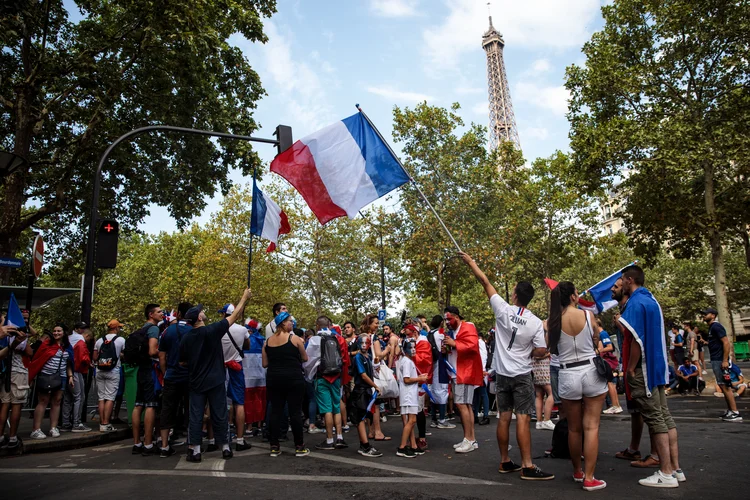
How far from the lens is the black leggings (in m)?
6.95

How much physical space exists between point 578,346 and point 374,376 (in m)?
4.10

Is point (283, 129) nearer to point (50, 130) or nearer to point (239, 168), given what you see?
point (239, 168)

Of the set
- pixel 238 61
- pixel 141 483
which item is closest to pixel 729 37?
pixel 238 61

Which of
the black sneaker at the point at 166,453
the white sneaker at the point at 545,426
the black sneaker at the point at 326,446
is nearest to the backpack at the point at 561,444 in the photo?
the white sneaker at the point at 545,426

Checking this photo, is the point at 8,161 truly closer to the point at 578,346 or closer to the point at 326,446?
the point at 326,446

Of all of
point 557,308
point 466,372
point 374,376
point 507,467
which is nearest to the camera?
point 557,308

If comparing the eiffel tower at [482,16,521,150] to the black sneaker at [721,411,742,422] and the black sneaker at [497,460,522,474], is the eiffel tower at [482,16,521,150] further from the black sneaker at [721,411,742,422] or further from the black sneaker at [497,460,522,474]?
the black sneaker at [497,460,522,474]

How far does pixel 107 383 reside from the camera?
29.4 feet

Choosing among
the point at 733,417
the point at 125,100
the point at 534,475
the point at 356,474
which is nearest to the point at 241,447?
the point at 356,474

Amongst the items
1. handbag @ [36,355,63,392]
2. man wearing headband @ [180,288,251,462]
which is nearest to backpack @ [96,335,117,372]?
handbag @ [36,355,63,392]

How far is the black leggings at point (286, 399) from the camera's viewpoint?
695 centimetres

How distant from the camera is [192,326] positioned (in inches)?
271

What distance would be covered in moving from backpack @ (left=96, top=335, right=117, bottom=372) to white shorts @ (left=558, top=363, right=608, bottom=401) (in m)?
7.39

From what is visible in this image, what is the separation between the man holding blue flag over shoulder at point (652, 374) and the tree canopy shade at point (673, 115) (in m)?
12.0
